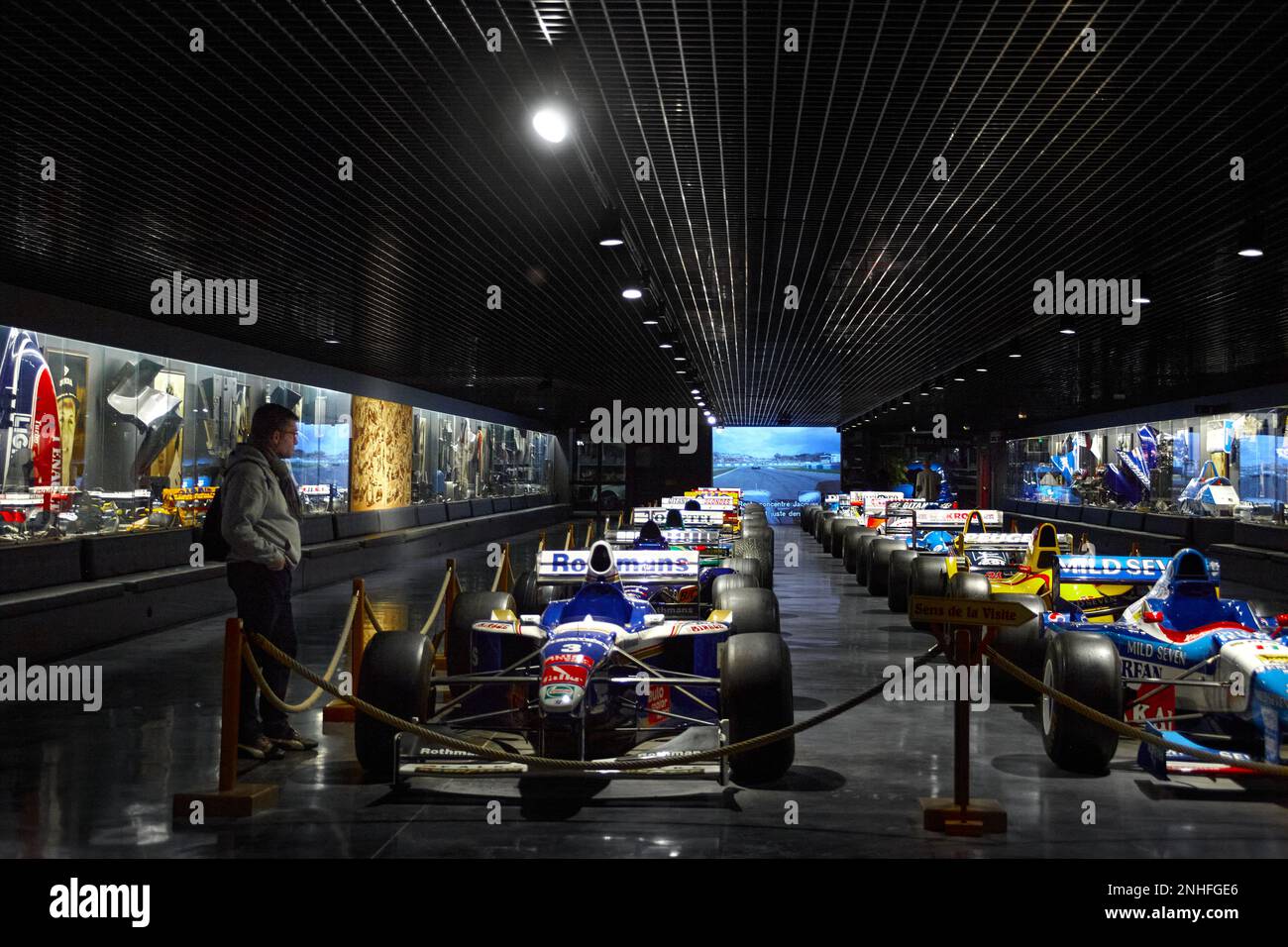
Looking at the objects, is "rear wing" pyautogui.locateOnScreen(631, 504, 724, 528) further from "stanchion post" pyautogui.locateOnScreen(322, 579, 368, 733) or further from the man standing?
the man standing

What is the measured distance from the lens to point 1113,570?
8938mm

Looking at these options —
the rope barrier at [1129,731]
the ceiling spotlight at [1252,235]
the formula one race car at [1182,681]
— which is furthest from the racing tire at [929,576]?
the rope barrier at [1129,731]

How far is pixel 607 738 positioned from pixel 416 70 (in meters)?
3.78

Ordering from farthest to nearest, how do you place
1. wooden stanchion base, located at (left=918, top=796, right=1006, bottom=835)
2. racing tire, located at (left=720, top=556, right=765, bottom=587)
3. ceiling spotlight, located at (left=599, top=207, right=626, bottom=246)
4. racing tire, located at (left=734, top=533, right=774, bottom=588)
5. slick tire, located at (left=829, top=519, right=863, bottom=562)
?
slick tire, located at (left=829, top=519, right=863, bottom=562) < racing tire, located at (left=734, top=533, right=774, bottom=588) < racing tire, located at (left=720, top=556, right=765, bottom=587) < ceiling spotlight, located at (left=599, top=207, right=626, bottom=246) < wooden stanchion base, located at (left=918, top=796, right=1006, bottom=835)

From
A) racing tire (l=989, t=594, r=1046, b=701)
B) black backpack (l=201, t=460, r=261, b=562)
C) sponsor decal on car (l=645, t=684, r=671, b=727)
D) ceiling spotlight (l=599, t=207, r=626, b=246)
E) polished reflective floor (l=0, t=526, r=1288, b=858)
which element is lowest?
polished reflective floor (l=0, t=526, r=1288, b=858)

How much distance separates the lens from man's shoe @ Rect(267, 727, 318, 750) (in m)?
6.75

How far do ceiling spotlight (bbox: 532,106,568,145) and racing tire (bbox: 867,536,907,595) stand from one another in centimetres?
899

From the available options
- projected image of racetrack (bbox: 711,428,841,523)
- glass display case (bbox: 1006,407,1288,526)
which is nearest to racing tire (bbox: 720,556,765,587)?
glass display case (bbox: 1006,407,1288,526)

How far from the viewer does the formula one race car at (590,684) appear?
19.2ft

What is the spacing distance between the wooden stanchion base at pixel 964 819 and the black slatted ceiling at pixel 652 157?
142 inches

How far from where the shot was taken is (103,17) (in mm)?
5594

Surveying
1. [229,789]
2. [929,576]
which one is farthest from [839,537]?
[229,789]

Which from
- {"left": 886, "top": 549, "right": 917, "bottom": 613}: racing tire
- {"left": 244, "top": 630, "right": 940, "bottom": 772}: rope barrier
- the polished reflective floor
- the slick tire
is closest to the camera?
the polished reflective floor

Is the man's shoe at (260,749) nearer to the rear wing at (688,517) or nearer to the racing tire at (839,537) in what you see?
the rear wing at (688,517)
